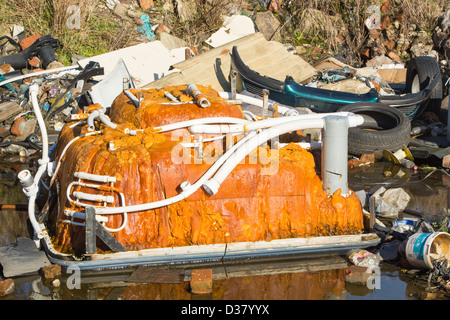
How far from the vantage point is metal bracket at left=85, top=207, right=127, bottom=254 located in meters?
4.83

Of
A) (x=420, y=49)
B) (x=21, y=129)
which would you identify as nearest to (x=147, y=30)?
(x=21, y=129)

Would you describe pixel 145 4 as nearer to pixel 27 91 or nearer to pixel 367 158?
pixel 27 91

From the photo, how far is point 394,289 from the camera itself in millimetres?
4699

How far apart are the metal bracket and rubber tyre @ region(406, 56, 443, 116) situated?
23.5 feet

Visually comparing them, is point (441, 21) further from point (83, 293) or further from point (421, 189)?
point (83, 293)

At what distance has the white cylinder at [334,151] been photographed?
5.35m

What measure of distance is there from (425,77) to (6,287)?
8.50 meters

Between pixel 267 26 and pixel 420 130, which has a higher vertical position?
pixel 267 26

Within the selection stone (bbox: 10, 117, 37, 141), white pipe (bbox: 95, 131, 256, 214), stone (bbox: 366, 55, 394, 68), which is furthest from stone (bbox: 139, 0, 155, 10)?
white pipe (bbox: 95, 131, 256, 214)

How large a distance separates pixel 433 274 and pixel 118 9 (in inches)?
429

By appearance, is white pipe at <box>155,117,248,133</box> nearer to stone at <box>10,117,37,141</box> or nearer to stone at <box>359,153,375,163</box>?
stone at <box>359,153,375,163</box>

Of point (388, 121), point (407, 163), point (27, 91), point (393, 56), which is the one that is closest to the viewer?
point (407, 163)

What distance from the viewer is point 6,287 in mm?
4703

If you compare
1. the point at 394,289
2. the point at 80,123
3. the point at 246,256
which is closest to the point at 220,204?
the point at 246,256
